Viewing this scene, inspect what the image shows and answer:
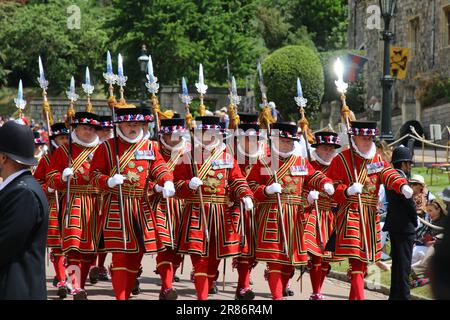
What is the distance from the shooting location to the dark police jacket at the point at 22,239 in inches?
222

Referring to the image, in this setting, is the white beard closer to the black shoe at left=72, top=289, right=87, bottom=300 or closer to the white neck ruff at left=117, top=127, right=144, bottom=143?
the white neck ruff at left=117, top=127, right=144, bottom=143

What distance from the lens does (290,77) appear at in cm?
3284

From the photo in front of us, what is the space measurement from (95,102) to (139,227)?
3143 centimetres

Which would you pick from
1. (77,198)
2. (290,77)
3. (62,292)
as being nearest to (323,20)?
(290,77)

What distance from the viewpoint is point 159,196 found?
1065 cm

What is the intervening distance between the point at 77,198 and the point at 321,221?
9.12 feet

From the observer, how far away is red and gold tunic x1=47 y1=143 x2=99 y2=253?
1052 centimetres

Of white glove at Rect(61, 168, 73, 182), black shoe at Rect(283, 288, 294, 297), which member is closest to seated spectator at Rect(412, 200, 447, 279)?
black shoe at Rect(283, 288, 294, 297)

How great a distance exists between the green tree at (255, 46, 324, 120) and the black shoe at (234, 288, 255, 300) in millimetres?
21631

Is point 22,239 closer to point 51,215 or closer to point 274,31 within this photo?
point 51,215

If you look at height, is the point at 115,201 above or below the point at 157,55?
below

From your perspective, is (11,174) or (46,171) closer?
(11,174)
